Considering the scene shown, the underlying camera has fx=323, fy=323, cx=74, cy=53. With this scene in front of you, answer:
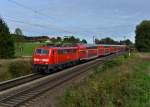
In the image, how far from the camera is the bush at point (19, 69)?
3204cm

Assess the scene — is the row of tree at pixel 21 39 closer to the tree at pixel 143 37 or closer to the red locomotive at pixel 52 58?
the tree at pixel 143 37

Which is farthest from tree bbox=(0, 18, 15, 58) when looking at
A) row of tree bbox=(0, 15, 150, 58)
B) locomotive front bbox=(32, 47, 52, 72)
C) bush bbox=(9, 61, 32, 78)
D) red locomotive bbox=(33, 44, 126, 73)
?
locomotive front bbox=(32, 47, 52, 72)

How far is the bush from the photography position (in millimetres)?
32037

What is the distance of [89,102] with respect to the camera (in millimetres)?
13531

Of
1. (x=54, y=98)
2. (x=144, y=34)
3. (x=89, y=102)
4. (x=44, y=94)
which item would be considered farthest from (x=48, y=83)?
(x=144, y=34)

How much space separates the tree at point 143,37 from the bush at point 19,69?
66.4 meters

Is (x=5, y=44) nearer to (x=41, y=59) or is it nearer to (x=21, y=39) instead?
(x=41, y=59)

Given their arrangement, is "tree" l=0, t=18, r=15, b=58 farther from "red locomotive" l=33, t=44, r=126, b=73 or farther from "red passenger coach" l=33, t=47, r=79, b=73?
"red passenger coach" l=33, t=47, r=79, b=73

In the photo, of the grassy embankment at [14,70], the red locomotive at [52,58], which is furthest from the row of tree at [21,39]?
the grassy embankment at [14,70]

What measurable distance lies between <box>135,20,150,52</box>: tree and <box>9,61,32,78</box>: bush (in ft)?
218

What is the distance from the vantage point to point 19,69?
32875 millimetres

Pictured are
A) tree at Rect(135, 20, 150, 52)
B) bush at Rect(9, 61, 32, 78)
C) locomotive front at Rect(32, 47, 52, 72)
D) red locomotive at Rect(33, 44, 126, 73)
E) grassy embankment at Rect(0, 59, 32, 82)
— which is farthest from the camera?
tree at Rect(135, 20, 150, 52)

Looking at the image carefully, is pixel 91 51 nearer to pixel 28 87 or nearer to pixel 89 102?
pixel 28 87

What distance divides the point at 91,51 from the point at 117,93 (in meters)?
42.4
